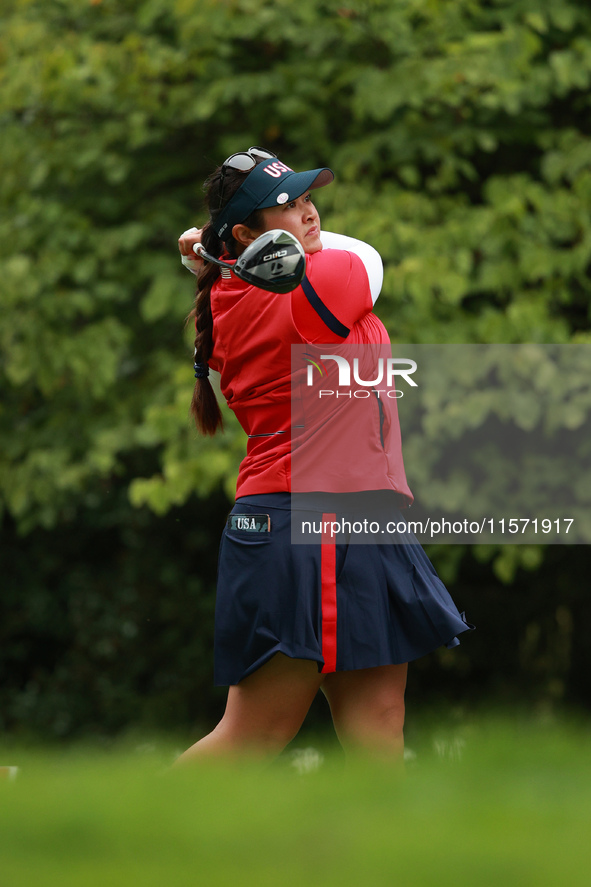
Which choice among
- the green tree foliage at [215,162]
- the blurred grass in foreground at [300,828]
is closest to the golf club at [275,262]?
the blurred grass in foreground at [300,828]

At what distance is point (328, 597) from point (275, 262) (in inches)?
33.6

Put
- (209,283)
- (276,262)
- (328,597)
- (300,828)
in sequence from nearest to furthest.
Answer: (300,828) → (276,262) → (328,597) → (209,283)

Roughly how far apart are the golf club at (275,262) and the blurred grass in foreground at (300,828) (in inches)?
45.4

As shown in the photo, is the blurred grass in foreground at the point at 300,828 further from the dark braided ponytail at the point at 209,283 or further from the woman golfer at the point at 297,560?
the dark braided ponytail at the point at 209,283

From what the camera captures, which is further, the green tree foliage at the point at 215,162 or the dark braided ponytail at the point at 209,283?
the green tree foliage at the point at 215,162

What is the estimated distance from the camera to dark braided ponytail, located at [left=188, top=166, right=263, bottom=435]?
10.3 ft

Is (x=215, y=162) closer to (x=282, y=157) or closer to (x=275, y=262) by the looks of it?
(x=282, y=157)

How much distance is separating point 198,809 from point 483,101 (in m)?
4.57

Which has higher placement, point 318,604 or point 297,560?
point 297,560

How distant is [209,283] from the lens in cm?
326

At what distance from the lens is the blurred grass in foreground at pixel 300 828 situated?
159 centimetres

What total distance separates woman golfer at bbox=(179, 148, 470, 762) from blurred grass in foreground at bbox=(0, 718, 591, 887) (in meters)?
0.45

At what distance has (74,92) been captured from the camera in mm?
6262

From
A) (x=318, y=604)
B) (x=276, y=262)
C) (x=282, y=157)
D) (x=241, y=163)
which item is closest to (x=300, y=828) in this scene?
(x=318, y=604)
